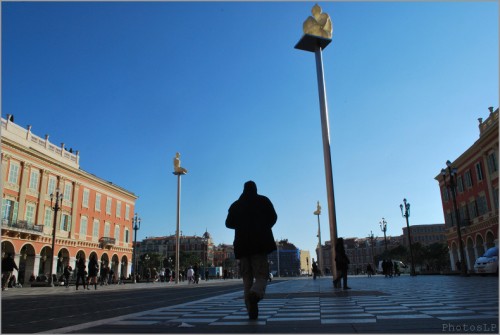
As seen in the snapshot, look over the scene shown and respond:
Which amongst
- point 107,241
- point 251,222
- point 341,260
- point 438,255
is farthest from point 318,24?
point 438,255

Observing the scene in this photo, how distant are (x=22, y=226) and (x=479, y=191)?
144ft

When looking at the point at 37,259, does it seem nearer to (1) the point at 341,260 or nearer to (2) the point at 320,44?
(2) the point at 320,44

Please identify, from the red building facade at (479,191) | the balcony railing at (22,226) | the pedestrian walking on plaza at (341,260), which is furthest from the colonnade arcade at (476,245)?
the balcony railing at (22,226)

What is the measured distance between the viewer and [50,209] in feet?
141

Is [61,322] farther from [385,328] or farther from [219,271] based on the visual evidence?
[219,271]

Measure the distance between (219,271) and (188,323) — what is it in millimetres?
97862

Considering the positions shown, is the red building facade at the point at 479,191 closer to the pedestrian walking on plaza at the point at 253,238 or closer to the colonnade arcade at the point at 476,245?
the colonnade arcade at the point at 476,245

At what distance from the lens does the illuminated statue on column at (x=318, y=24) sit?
18562 millimetres

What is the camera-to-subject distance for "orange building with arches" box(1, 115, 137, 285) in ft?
123

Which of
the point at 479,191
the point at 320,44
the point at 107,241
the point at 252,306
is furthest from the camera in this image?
the point at 107,241

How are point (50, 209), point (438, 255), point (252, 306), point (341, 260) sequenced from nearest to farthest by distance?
point (252, 306) < point (341, 260) < point (50, 209) < point (438, 255)

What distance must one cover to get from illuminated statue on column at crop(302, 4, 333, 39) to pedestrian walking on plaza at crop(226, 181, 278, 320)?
14.2 metres

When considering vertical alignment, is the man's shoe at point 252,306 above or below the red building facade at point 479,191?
below

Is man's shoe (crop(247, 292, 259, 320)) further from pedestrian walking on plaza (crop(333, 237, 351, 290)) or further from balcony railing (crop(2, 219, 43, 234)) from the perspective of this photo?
balcony railing (crop(2, 219, 43, 234))
